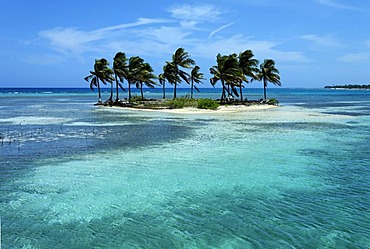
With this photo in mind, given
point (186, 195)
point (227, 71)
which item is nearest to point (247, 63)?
point (227, 71)

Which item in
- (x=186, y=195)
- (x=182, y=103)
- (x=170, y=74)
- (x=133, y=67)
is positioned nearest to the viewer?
(x=186, y=195)

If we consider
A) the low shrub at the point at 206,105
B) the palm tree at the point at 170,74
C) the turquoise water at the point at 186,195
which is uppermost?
the palm tree at the point at 170,74

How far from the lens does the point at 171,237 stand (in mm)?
8617

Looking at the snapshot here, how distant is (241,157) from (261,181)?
454 centimetres

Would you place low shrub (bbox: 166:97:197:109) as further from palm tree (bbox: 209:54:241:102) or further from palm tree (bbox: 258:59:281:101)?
palm tree (bbox: 258:59:281:101)

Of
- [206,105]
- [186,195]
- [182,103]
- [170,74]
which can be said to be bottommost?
[186,195]

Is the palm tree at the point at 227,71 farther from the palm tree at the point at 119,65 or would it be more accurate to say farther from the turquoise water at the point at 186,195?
the turquoise water at the point at 186,195

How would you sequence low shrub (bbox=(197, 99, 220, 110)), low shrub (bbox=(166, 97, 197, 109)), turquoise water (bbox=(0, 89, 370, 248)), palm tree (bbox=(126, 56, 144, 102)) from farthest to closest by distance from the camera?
1. palm tree (bbox=(126, 56, 144, 102))
2. low shrub (bbox=(166, 97, 197, 109))
3. low shrub (bbox=(197, 99, 220, 110))
4. turquoise water (bbox=(0, 89, 370, 248))

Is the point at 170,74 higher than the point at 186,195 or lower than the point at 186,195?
higher

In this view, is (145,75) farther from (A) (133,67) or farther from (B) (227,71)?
(B) (227,71)

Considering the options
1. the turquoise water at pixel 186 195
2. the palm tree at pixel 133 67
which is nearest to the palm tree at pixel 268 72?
the palm tree at pixel 133 67

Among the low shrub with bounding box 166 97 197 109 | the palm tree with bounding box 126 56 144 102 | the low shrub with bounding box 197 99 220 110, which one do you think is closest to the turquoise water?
the low shrub with bounding box 197 99 220 110

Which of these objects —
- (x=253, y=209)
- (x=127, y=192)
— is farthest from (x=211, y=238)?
(x=127, y=192)

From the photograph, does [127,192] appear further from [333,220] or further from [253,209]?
[333,220]
